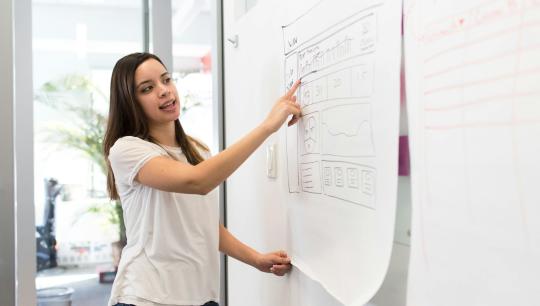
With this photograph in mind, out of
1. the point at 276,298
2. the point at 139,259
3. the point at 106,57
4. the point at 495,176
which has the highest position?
the point at 106,57

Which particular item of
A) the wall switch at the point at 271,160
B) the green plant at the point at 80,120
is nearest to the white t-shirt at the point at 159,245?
the wall switch at the point at 271,160

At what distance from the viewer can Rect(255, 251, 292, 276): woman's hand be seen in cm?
137

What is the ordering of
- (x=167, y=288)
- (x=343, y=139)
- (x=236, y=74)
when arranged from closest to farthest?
(x=343, y=139) → (x=167, y=288) → (x=236, y=74)

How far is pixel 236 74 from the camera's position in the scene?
1.84 metres

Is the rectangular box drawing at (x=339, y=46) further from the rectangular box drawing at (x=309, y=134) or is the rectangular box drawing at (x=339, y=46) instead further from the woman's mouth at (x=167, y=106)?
the woman's mouth at (x=167, y=106)

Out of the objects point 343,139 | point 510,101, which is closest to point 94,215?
point 343,139

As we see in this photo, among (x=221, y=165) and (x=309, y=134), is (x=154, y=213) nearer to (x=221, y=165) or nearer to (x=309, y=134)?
(x=221, y=165)

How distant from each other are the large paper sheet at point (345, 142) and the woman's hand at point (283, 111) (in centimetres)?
2

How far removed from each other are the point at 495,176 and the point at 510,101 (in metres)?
0.09

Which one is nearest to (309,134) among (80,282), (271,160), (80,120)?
(271,160)

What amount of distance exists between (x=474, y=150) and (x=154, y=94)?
935 millimetres

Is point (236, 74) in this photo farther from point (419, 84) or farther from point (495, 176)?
point (495, 176)

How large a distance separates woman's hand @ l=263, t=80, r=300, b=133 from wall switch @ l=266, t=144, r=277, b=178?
0.22 meters

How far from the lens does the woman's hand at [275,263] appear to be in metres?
1.37
